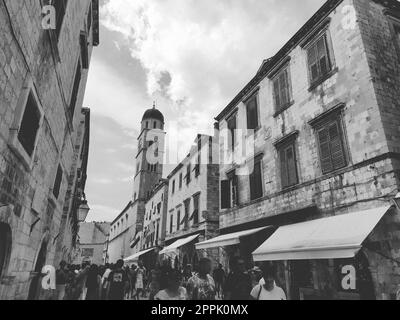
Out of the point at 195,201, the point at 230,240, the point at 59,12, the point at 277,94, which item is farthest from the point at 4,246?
the point at 195,201

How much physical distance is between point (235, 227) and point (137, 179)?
34.1m

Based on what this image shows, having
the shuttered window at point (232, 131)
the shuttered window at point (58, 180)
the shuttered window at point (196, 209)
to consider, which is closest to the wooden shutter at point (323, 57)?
the shuttered window at point (232, 131)

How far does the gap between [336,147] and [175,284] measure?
6646 millimetres

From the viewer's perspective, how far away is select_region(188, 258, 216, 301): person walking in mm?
6025

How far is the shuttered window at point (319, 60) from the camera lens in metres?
9.83

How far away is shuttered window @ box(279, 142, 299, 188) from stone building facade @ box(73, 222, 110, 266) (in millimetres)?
63166

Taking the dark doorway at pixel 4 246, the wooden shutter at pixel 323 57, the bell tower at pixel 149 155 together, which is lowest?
the dark doorway at pixel 4 246

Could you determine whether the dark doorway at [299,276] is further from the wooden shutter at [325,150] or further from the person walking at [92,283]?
the person walking at [92,283]

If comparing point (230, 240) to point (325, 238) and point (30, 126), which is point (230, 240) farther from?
point (30, 126)

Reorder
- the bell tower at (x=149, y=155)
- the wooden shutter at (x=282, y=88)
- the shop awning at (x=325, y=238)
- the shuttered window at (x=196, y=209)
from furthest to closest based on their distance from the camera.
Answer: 1. the bell tower at (x=149, y=155)
2. the shuttered window at (x=196, y=209)
3. the wooden shutter at (x=282, y=88)
4. the shop awning at (x=325, y=238)

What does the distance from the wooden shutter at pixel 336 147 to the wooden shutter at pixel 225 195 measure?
691 cm

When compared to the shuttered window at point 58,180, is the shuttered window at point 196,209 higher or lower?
higher

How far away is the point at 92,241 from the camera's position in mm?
67625
